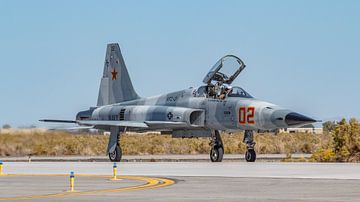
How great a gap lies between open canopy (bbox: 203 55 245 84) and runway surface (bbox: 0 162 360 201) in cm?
914

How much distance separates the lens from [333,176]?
21.8m

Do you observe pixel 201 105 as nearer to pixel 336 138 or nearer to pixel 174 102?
pixel 174 102

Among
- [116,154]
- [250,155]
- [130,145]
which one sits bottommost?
[250,155]

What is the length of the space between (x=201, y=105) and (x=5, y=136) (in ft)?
55.0

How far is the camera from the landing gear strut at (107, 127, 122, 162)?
37.6 metres

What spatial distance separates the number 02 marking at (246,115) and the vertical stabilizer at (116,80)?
8.57 meters

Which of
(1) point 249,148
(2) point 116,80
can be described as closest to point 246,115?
(1) point 249,148

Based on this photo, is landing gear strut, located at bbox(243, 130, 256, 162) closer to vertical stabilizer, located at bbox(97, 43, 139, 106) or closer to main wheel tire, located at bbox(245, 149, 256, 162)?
main wheel tire, located at bbox(245, 149, 256, 162)

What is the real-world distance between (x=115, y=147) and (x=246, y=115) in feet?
22.4

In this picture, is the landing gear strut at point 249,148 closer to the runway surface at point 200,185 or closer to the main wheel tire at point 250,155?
the main wheel tire at point 250,155

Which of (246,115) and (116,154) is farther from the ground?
(246,115)

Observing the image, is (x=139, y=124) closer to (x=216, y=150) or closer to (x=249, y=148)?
(x=216, y=150)

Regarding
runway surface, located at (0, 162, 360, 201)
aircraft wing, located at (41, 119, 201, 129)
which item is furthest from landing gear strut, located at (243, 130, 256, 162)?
runway surface, located at (0, 162, 360, 201)

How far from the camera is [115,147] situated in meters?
37.7
